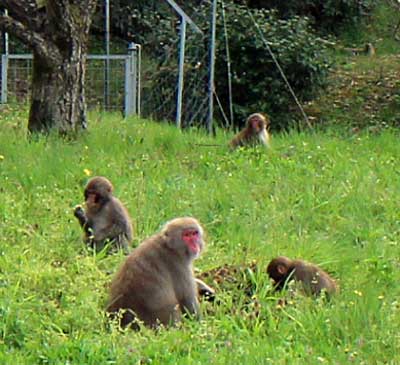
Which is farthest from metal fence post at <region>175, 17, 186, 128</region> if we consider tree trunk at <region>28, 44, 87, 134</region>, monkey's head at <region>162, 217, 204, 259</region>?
monkey's head at <region>162, 217, 204, 259</region>

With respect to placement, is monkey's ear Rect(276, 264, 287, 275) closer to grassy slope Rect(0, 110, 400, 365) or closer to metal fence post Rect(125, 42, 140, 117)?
grassy slope Rect(0, 110, 400, 365)

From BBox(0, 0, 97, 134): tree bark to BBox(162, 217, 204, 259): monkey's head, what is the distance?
17.4 feet

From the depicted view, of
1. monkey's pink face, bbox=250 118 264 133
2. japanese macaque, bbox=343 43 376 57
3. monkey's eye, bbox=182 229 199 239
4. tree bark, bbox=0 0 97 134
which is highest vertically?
tree bark, bbox=0 0 97 134

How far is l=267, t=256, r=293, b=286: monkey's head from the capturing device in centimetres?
763

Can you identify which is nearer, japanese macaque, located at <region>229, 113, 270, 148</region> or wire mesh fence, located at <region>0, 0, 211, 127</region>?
japanese macaque, located at <region>229, 113, 270, 148</region>

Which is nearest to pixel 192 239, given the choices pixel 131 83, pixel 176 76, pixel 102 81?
pixel 176 76

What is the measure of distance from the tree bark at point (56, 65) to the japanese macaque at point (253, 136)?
208 centimetres

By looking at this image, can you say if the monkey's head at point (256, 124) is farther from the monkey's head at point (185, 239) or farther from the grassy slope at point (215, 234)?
the monkey's head at point (185, 239)

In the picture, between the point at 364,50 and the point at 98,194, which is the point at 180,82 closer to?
the point at 98,194

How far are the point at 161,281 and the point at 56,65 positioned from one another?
5.85 meters

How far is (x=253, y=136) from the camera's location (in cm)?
1326

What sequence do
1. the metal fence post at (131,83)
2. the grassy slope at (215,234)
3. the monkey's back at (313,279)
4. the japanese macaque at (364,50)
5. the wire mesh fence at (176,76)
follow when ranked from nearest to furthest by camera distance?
the grassy slope at (215,234), the monkey's back at (313,279), the wire mesh fence at (176,76), the metal fence post at (131,83), the japanese macaque at (364,50)

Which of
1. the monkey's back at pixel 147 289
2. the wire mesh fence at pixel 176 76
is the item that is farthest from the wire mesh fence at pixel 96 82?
the monkey's back at pixel 147 289

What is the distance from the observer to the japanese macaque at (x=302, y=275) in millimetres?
7539
